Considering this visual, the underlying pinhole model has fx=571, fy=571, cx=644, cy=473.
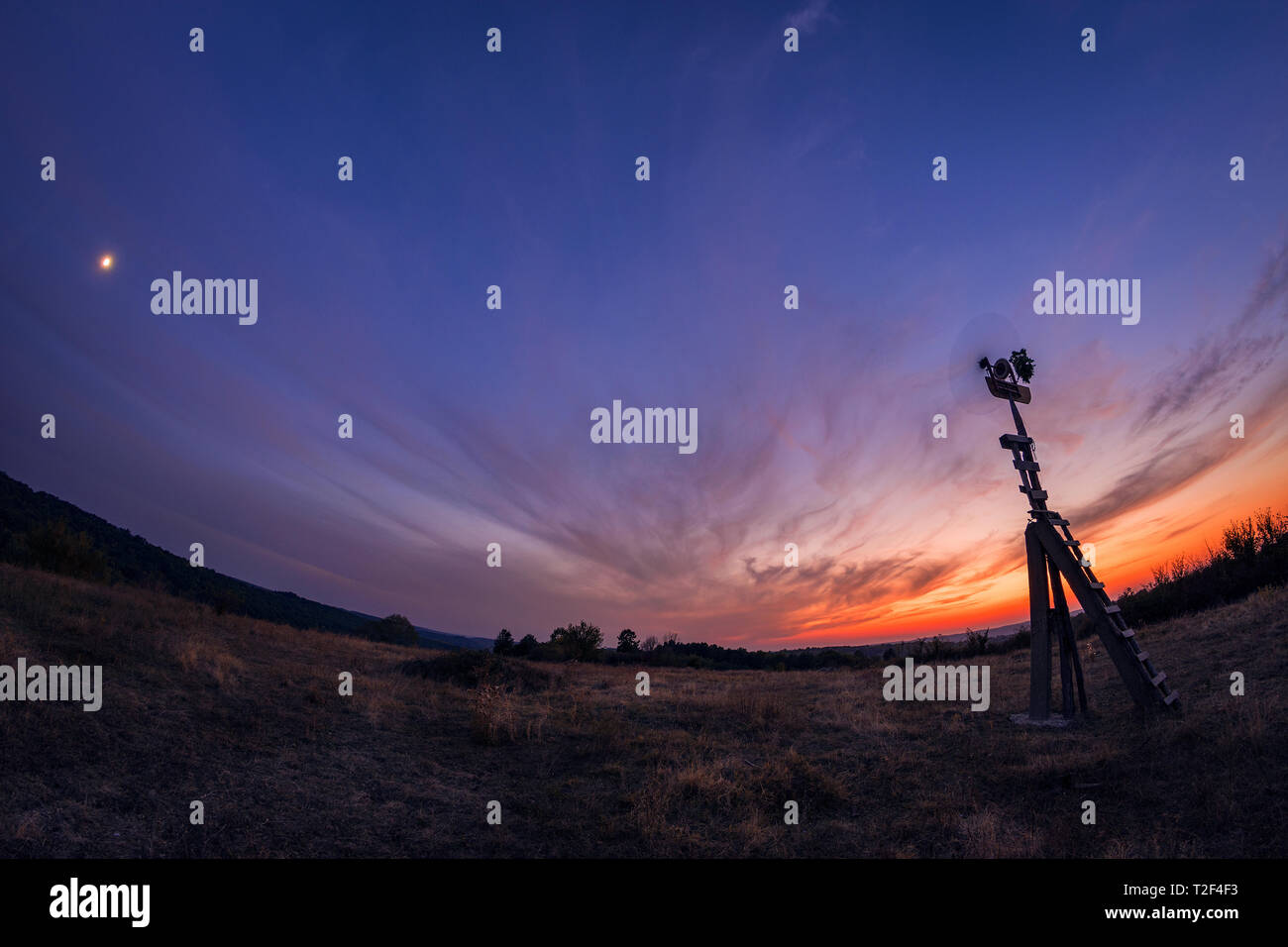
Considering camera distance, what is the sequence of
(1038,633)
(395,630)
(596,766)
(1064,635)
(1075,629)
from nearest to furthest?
(596,766)
(1064,635)
(1038,633)
(1075,629)
(395,630)

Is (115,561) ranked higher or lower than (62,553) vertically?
lower

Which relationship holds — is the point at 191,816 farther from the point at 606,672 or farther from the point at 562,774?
the point at 606,672

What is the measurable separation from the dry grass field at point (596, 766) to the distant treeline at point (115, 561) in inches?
515

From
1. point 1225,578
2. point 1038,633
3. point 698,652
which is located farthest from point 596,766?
point 698,652

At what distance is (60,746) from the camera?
8.38m

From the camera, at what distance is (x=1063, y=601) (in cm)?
1170

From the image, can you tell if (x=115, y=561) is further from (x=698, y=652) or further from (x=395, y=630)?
(x=698, y=652)

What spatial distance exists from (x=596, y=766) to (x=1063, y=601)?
993 cm

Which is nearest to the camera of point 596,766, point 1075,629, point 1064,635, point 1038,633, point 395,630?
point 596,766

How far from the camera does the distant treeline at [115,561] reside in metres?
25.4
